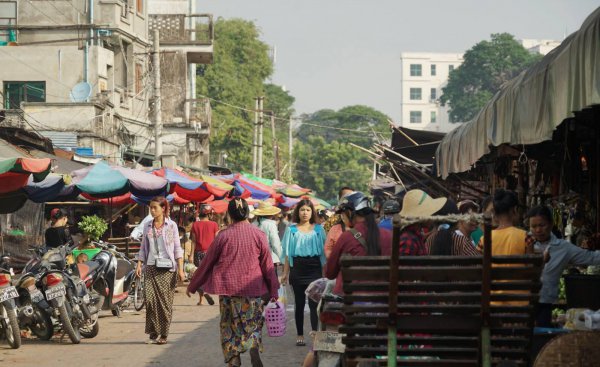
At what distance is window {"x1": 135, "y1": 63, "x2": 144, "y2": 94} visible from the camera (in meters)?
41.1

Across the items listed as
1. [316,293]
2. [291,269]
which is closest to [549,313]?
[316,293]

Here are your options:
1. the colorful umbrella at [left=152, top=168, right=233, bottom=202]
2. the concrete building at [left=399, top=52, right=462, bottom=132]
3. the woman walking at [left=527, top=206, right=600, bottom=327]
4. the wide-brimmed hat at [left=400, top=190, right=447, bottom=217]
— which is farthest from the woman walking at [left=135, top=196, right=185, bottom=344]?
the concrete building at [left=399, top=52, right=462, bottom=132]

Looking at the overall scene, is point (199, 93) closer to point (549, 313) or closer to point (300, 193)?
point (300, 193)

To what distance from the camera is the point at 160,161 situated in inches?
1156

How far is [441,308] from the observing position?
631 cm

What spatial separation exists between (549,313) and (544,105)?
1.63 m

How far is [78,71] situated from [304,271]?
81.4 ft

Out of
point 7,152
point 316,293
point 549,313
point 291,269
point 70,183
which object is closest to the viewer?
point 549,313

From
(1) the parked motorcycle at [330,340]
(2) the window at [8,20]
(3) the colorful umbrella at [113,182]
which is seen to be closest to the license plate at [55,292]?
(1) the parked motorcycle at [330,340]

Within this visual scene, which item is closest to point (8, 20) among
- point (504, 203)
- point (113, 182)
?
point (113, 182)

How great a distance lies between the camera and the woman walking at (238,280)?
10094mm

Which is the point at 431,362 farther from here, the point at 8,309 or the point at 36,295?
the point at 36,295

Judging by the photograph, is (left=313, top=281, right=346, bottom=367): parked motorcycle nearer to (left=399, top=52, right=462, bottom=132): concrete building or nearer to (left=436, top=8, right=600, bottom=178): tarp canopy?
(left=436, top=8, right=600, bottom=178): tarp canopy

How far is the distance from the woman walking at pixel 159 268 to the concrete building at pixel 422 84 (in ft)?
427
